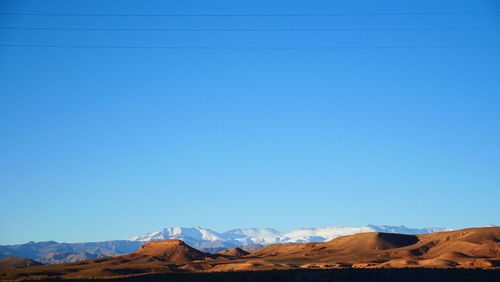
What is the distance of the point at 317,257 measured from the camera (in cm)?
12125

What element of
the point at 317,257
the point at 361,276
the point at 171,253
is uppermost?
the point at 171,253

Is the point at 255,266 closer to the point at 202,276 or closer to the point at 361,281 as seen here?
the point at 202,276

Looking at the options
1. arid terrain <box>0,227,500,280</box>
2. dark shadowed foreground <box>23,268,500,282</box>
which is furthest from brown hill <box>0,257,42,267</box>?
dark shadowed foreground <box>23,268,500,282</box>

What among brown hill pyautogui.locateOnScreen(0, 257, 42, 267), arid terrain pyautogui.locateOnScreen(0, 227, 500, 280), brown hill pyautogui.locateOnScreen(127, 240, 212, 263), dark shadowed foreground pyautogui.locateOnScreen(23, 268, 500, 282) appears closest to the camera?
dark shadowed foreground pyautogui.locateOnScreen(23, 268, 500, 282)

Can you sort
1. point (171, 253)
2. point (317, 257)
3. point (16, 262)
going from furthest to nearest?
point (16, 262), point (171, 253), point (317, 257)

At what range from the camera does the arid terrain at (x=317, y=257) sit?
302ft

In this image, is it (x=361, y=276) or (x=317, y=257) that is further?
(x=317, y=257)

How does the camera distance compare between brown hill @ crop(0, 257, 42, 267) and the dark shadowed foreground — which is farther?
brown hill @ crop(0, 257, 42, 267)

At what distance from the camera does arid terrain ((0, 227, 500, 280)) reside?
302ft

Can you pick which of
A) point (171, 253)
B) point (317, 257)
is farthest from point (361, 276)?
point (171, 253)

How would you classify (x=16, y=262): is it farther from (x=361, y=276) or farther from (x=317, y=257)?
(x=361, y=276)

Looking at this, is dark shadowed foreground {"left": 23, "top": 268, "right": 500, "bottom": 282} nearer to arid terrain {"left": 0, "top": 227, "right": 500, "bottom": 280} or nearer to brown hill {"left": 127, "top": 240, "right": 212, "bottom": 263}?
arid terrain {"left": 0, "top": 227, "right": 500, "bottom": 280}

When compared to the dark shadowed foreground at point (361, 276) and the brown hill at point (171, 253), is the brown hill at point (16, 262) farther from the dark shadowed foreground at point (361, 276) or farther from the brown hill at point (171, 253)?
the dark shadowed foreground at point (361, 276)

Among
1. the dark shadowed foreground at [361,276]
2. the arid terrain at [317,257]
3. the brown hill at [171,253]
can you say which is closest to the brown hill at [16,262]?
the arid terrain at [317,257]
